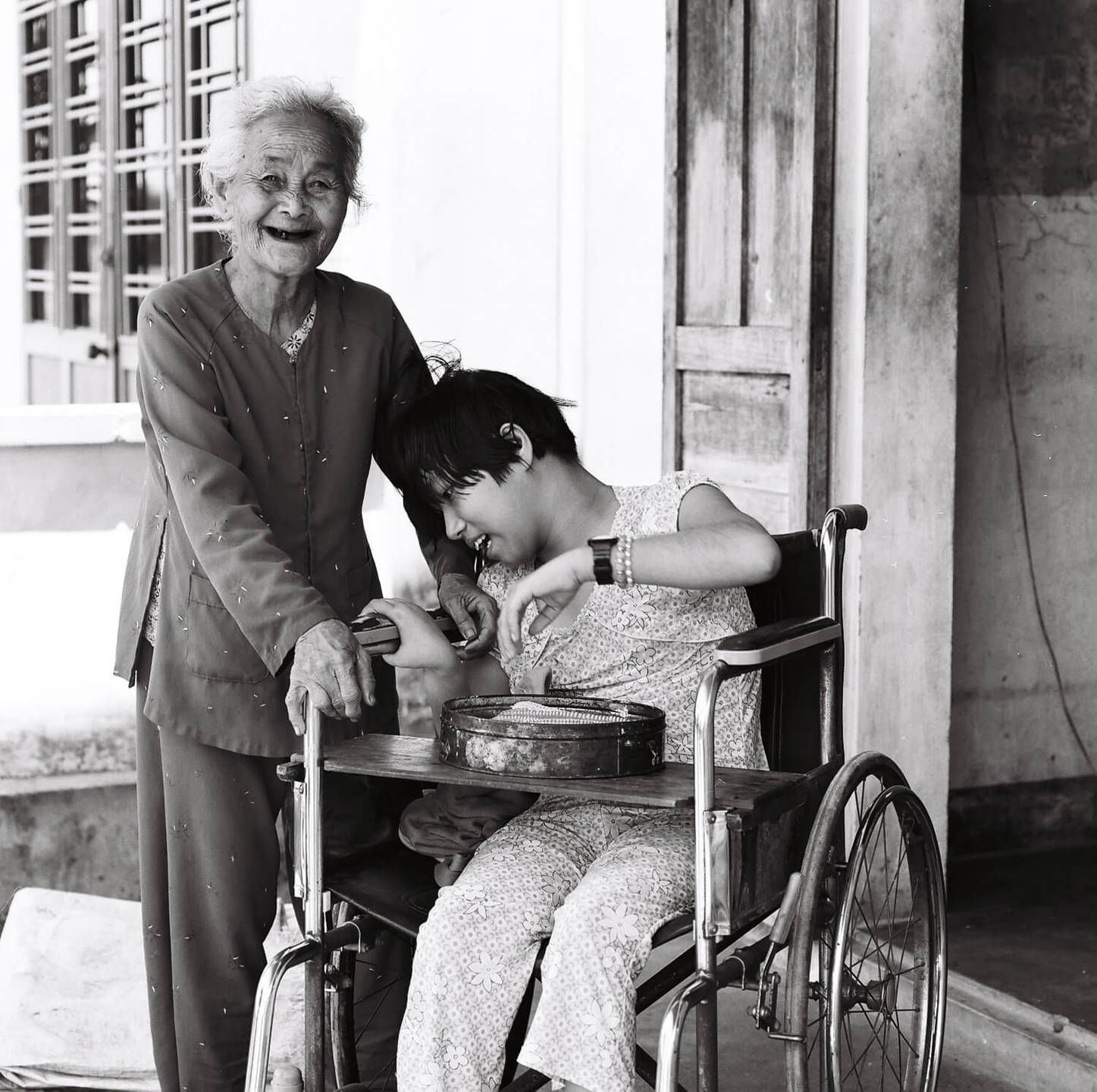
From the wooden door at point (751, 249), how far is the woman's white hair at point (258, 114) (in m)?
1.17

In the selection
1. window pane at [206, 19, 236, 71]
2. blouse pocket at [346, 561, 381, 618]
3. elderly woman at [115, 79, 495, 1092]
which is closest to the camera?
elderly woman at [115, 79, 495, 1092]

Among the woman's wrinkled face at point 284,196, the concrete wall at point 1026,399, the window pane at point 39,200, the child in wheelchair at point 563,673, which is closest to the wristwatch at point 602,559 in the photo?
the child in wheelchair at point 563,673

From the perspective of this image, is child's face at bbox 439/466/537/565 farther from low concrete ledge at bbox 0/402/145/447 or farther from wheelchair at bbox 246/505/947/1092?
low concrete ledge at bbox 0/402/145/447

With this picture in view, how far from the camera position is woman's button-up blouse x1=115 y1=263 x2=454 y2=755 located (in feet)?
7.61

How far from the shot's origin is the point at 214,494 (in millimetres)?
2322

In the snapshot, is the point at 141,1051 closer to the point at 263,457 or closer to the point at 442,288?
the point at 263,457

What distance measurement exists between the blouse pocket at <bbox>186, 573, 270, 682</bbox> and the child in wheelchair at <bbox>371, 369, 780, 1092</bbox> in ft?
0.82

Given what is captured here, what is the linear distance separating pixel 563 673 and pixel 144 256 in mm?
2397

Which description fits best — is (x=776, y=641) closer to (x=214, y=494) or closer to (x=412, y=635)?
(x=412, y=635)

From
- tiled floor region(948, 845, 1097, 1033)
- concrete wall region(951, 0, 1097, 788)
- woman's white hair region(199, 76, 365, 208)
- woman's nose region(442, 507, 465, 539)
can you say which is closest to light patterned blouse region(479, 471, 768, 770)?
woman's nose region(442, 507, 465, 539)

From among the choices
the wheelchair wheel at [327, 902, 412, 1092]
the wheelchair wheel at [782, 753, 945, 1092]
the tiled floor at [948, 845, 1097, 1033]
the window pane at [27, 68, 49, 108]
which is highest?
the window pane at [27, 68, 49, 108]

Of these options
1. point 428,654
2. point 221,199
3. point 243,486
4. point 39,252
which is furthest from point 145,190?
point 428,654

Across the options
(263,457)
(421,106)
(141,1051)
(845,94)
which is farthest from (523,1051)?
(421,106)

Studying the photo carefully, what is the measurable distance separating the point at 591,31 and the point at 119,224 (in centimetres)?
137
